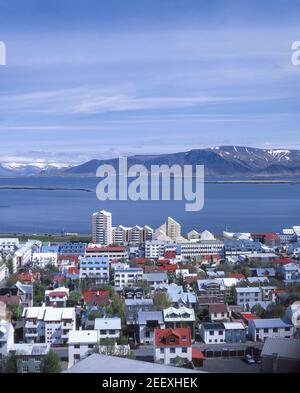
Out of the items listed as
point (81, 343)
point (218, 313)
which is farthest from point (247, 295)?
point (81, 343)

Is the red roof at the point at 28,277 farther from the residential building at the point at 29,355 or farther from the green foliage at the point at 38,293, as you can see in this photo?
the residential building at the point at 29,355

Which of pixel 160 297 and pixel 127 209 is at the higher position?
pixel 127 209

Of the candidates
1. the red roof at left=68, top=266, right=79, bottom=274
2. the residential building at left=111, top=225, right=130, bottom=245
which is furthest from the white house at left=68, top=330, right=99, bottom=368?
the residential building at left=111, top=225, right=130, bottom=245

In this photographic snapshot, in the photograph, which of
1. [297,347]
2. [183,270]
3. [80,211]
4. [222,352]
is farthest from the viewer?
[80,211]

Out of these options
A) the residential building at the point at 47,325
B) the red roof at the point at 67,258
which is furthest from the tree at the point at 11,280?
the residential building at the point at 47,325

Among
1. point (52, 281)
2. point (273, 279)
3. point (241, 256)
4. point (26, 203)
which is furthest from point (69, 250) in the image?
point (26, 203)

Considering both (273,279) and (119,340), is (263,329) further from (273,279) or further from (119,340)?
(273,279)

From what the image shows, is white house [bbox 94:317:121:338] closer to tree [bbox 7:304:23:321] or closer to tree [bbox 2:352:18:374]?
tree [bbox 2:352:18:374]
